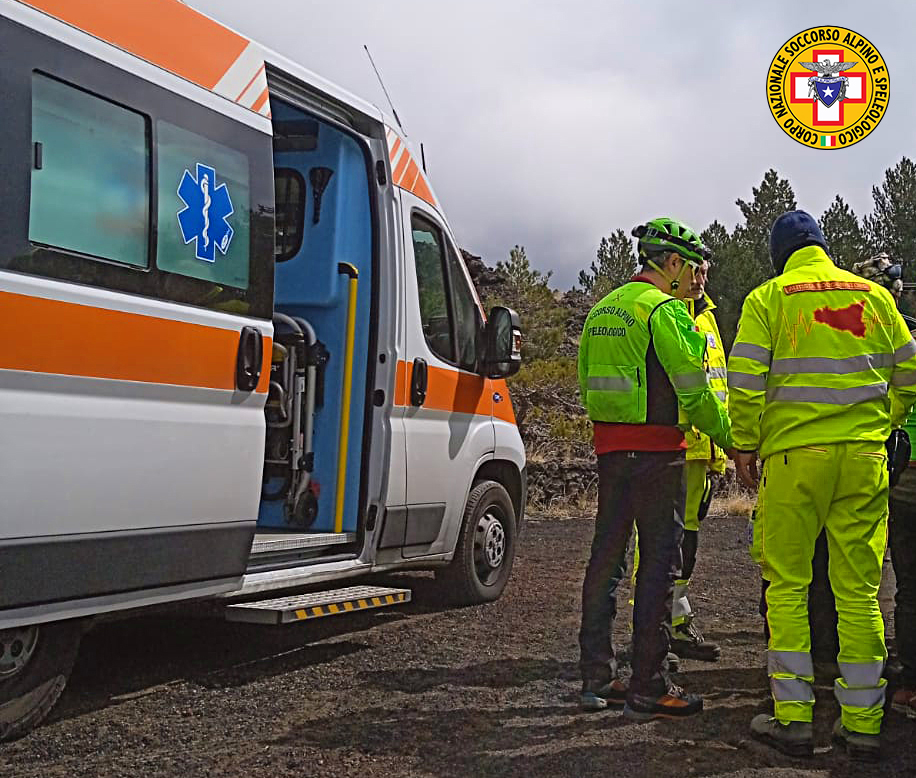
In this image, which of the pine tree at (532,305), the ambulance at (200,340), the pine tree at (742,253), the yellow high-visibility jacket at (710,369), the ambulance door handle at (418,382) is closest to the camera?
the ambulance at (200,340)

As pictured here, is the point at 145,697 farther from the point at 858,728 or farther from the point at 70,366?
the point at 858,728

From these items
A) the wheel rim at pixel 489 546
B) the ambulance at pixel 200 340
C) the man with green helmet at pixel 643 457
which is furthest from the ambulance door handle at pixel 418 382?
the man with green helmet at pixel 643 457

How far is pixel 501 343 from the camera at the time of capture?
671 centimetres

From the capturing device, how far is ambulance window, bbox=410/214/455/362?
6.25m

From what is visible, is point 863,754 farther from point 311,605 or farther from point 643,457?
point 311,605

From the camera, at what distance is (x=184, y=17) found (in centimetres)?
448

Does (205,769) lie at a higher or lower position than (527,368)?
lower

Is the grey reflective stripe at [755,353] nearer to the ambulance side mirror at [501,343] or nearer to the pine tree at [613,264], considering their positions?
the ambulance side mirror at [501,343]

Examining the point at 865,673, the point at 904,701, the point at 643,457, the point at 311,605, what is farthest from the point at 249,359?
the point at 904,701

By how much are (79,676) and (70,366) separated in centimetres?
182

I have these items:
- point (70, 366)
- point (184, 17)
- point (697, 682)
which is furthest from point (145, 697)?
point (184, 17)

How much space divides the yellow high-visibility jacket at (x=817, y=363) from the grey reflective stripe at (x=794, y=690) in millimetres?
804

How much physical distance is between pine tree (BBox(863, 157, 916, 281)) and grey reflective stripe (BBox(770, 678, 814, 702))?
29.3 metres

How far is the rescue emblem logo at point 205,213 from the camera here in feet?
14.3
